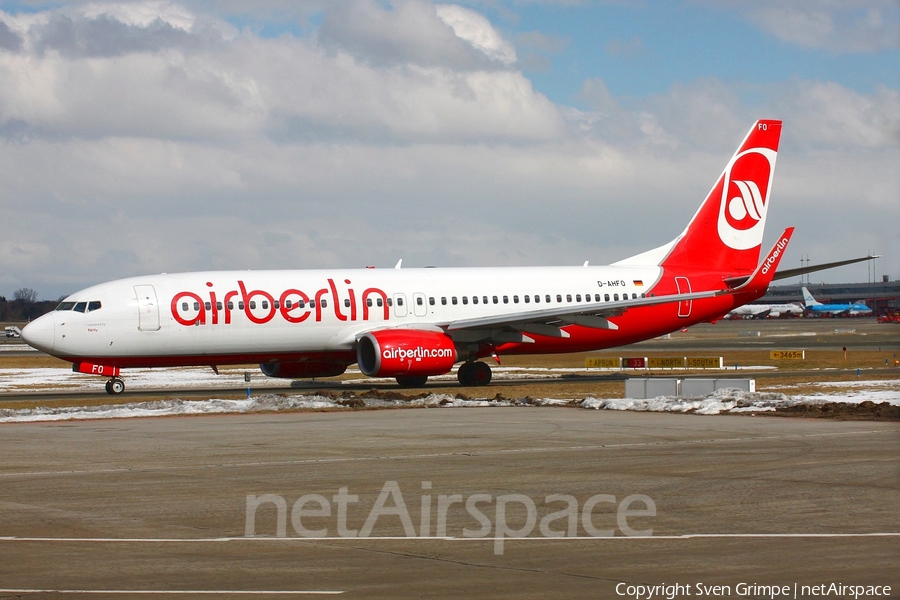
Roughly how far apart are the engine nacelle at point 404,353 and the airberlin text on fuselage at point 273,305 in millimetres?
1502

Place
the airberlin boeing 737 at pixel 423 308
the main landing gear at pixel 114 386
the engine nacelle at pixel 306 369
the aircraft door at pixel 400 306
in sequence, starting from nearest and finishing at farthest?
the airberlin boeing 737 at pixel 423 308 → the main landing gear at pixel 114 386 → the aircraft door at pixel 400 306 → the engine nacelle at pixel 306 369

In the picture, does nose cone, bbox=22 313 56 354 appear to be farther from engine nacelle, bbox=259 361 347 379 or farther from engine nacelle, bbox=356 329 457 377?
engine nacelle, bbox=356 329 457 377

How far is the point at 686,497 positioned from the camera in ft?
44.0

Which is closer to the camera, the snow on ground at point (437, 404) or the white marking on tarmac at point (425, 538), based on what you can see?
the white marking on tarmac at point (425, 538)

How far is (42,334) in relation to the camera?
3356 centimetres

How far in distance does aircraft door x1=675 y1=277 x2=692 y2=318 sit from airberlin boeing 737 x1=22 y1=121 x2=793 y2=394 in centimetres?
5

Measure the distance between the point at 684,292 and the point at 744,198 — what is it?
491 cm

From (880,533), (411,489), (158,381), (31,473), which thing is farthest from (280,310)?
(880,533)

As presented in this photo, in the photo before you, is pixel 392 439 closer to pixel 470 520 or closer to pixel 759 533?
pixel 470 520

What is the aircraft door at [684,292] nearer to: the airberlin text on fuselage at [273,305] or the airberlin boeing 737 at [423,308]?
the airberlin boeing 737 at [423,308]

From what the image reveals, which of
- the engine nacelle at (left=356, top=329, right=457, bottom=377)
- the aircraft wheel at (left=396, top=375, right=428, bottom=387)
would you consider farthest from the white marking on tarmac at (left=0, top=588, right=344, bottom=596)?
the aircraft wheel at (left=396, top=375, right=428, bottom=387)

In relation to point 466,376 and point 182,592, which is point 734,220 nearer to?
point 466,376

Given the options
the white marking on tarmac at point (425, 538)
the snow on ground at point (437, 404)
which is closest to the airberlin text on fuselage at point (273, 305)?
the snow on ground at point (437, 404)

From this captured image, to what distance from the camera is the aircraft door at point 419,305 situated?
3738 cm
